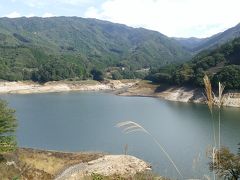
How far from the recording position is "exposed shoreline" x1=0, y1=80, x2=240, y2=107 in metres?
99.4

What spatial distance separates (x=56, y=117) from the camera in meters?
77.2

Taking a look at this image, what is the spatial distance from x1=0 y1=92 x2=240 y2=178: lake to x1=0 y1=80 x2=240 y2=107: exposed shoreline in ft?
16.4

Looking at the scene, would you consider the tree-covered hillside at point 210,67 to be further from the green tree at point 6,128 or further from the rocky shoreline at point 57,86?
the green tree at point 6,128

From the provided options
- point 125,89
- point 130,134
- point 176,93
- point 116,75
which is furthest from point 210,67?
point 130,134

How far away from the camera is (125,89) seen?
137875mm

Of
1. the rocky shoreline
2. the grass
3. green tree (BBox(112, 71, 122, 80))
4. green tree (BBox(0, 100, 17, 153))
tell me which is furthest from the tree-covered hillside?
green tree (BBox(0, 100, 17, 153))

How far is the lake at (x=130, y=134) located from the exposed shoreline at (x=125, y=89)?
4988mm

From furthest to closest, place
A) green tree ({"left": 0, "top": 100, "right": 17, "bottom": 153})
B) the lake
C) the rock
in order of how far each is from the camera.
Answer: the lake < green tree ({"left": 0, "top": 100, "right": 17, "bottom": 153}) < the rock

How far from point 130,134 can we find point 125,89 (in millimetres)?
81067

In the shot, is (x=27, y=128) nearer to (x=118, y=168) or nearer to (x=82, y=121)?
(x=82, y=121)

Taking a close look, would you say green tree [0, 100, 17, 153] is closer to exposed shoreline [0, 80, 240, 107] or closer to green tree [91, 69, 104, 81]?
exposed shoreline [0, 80, 240, 107]

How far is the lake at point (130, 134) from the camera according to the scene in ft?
148

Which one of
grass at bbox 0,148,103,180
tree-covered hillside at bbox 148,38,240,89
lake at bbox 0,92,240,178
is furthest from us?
tree-covered hillside at bbox 148,38,240,89

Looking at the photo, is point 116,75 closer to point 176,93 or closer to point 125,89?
Answer: point 125,89
